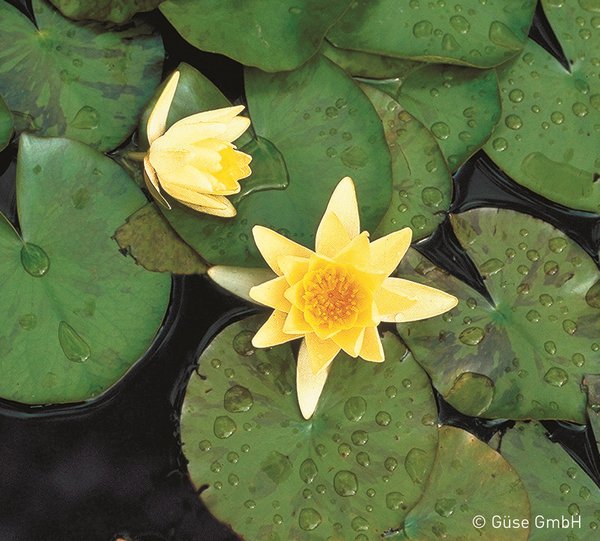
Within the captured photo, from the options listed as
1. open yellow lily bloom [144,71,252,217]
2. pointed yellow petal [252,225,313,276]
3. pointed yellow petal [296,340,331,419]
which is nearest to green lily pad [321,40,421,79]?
open yellow lily bloom [144,71,252,217]

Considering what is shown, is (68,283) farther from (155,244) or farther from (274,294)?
(274,294)

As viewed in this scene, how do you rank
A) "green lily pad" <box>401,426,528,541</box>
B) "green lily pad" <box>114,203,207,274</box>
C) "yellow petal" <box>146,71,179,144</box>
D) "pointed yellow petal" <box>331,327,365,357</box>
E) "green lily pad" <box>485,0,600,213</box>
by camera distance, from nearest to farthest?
"pointed yellow petal" <box>331,327,365,357</box>
"yellow petal" <box>146,71,179,144</box>
"green lily pad" <box>114,203,207,274</box>
"green lily pad" <box>401,426,528,541</box>
"green lily pad" <box>485,0,600,213</box>

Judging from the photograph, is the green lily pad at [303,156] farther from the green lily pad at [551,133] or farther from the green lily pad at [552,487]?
the green lily pad at [552,487]

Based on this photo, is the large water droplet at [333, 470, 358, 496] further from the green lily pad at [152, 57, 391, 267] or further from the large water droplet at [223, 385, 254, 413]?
the green lily pad at [152, 57, 391, 267]

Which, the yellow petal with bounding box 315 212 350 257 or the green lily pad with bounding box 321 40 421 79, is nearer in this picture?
the yellow petal with bounding box 315 212 350 257

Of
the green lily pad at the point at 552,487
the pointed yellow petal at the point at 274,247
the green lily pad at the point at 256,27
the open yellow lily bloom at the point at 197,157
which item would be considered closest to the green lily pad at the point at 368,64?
the green lily pad at the point at 256,27

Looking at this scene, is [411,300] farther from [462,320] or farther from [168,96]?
→ [168,96]
